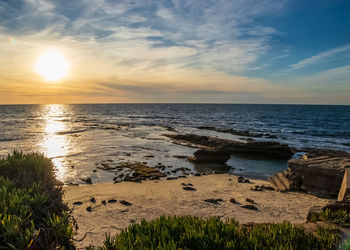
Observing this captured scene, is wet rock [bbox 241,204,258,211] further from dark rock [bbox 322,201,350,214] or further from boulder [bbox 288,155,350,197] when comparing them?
boulder [bbox 288,155,350,197]

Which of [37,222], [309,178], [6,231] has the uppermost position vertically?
[6,231]

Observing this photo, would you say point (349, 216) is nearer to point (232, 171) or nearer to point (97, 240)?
point (97, 240)

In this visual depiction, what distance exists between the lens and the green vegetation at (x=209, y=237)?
380 cm

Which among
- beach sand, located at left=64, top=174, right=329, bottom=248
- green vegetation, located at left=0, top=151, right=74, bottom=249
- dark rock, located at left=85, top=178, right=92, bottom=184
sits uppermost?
green vegetation, located at left=0, top=151, right=74, bottom=249

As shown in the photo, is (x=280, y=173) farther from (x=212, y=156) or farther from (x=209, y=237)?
(x=209, y=237)

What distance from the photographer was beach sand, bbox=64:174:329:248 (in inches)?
323

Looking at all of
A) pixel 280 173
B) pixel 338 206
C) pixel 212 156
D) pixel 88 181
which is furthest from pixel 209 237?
pixel 212 156

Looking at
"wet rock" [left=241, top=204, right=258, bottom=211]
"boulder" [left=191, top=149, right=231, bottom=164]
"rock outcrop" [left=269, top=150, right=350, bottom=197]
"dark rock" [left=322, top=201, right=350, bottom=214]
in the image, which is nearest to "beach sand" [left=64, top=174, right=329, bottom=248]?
"wet rock" [left=241, top=204, right=258, bottom=211]

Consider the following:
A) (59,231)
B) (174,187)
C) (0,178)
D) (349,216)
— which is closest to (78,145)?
(174,187)

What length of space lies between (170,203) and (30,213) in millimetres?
7282

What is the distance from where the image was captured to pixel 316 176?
441 inches

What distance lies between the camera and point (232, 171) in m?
17.5

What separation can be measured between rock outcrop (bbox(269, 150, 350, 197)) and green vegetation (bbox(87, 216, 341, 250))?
697 cm

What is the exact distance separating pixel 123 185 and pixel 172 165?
641cm
